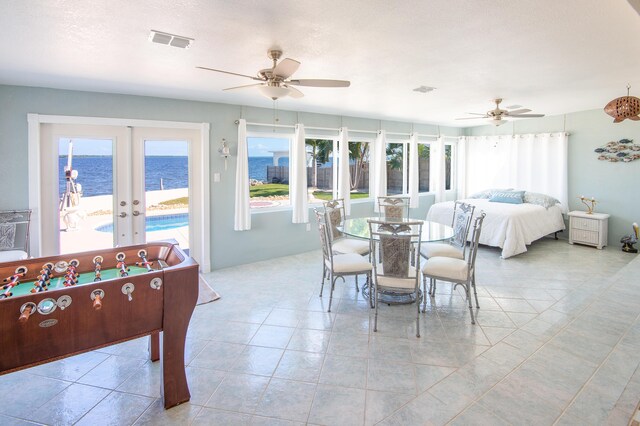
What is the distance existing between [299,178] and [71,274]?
3.73m

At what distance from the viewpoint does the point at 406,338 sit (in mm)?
2922

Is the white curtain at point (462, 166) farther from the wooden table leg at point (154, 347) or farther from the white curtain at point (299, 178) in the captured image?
the wooden table leg at point (154, 347)

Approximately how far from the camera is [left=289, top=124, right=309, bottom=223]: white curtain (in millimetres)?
5504

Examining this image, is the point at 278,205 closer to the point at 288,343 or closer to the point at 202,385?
the point at 288,343

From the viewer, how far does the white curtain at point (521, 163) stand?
646 centimetres

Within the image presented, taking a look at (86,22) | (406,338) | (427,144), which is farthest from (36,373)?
(427,144)

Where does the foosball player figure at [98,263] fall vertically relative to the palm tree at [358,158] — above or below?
below

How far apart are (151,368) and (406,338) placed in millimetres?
2008

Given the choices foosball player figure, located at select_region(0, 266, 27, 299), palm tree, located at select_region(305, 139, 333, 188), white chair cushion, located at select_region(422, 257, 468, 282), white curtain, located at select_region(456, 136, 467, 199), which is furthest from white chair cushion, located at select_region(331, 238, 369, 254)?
white curtain, located at select_region(456, 136, 467, 199)

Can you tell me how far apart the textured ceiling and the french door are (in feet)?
1.88

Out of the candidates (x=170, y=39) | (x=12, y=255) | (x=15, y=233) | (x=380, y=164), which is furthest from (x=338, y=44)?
(x=380, y=164)

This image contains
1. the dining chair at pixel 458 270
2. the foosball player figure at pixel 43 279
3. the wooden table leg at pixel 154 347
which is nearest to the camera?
the foosball player figure at pixel 43 279

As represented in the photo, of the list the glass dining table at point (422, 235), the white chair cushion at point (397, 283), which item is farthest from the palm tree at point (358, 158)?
the white chair cushion at point (397, 283)

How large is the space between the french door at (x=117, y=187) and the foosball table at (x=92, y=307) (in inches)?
82.0
